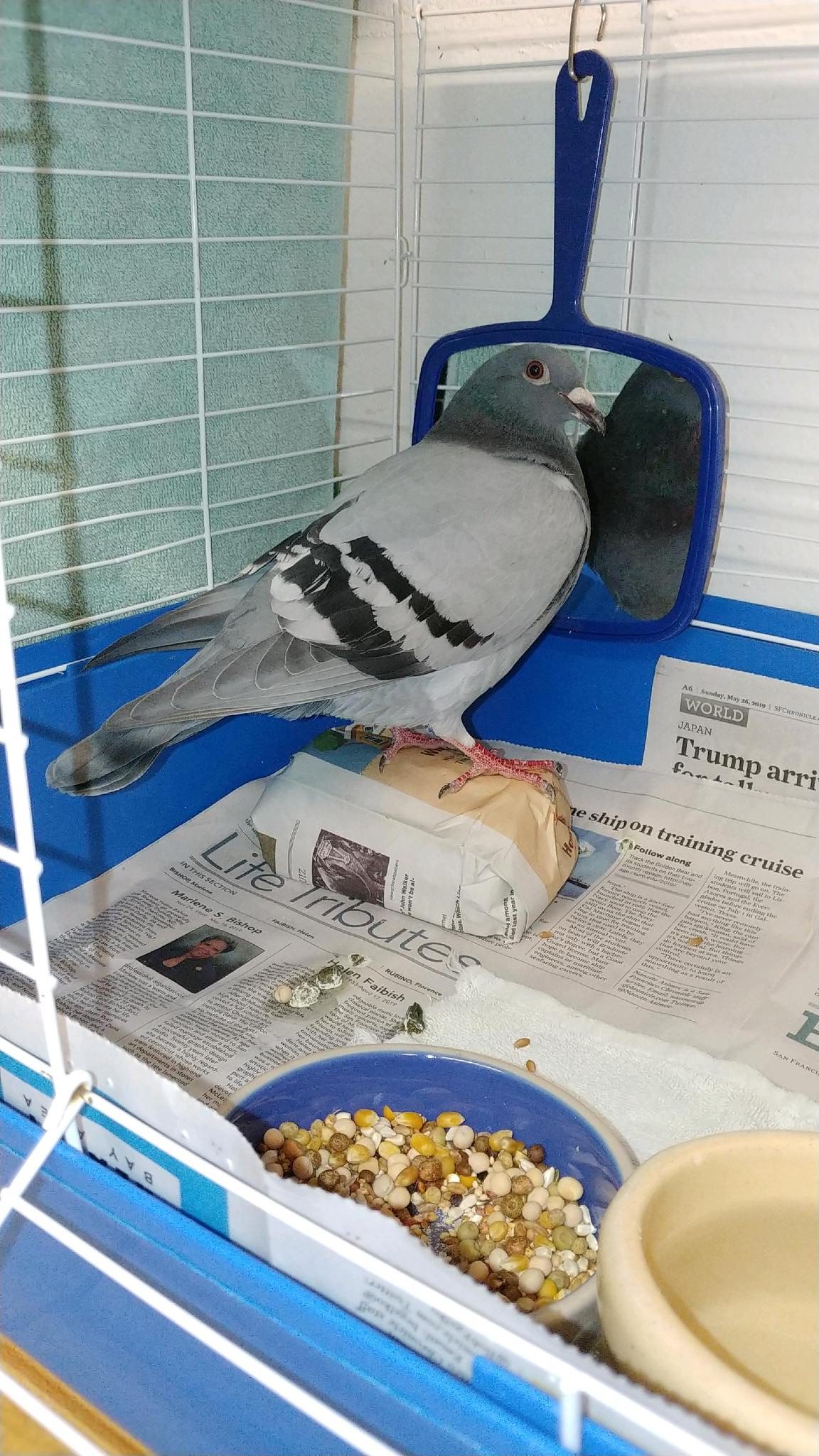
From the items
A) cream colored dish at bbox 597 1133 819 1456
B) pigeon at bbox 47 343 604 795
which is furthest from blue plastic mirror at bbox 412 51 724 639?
cream colored dish at bbox 597 1133 819 1456

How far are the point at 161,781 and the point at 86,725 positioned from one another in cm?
10

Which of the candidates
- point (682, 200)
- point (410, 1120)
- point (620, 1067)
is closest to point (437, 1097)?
point (410, 1120)

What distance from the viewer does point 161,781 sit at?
110cm

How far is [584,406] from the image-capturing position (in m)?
1.11

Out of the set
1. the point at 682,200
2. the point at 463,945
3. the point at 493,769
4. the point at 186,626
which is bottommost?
the point at 463,945

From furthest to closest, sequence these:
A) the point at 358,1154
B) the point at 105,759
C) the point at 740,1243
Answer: the point at 105,759, the point at 358,1154, the point at 740,1243

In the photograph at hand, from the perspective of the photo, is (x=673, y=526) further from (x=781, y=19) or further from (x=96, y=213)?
(x=96, y=213)

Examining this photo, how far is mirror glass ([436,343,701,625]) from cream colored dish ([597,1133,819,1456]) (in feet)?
2.45

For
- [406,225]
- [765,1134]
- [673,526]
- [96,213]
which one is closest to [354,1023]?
[765,1134]

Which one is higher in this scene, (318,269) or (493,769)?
(318,269)

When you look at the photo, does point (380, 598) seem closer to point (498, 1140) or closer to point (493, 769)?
point (493, 769)

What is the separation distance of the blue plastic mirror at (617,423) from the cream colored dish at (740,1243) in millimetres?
729

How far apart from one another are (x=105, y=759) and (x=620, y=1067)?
480 mm

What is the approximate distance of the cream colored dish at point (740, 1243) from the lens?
47cm
